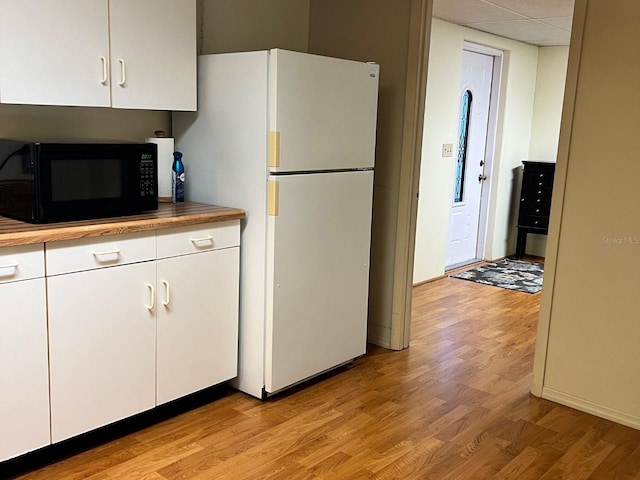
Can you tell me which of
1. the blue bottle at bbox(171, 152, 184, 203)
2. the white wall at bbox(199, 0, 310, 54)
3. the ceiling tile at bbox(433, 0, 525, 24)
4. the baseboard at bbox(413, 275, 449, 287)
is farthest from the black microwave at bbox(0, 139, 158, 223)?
the baseboard at bbox(413, 275, 449, 287)

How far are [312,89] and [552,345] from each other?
171 cm

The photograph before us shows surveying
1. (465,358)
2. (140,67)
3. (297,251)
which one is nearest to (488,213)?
(465,358)

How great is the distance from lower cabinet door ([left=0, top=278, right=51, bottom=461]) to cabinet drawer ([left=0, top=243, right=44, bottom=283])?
25mm

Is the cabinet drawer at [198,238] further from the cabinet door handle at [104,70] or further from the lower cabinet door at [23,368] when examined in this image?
the cabinet door handle at [104,70]

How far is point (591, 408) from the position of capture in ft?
9.79

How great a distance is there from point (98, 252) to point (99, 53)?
31.3 inches

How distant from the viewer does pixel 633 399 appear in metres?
2.85

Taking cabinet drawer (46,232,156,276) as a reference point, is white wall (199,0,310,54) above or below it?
above

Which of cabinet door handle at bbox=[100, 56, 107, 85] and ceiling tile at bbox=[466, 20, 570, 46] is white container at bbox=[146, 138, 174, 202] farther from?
ceiling tile at bbox=[466, 20, 570, 46]

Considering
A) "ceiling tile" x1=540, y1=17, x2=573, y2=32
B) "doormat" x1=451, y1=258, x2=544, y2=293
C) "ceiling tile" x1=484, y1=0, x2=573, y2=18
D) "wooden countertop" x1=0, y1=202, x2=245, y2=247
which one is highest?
"ceiling tile" x1=540, y1=17, x2=573, y2=32

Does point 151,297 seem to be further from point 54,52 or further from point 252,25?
point 252,25

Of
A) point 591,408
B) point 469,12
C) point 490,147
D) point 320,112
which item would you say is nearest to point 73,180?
point 320,112

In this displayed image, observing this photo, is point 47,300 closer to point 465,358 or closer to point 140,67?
point 140,67

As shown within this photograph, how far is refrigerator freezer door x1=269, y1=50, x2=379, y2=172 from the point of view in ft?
8.87
